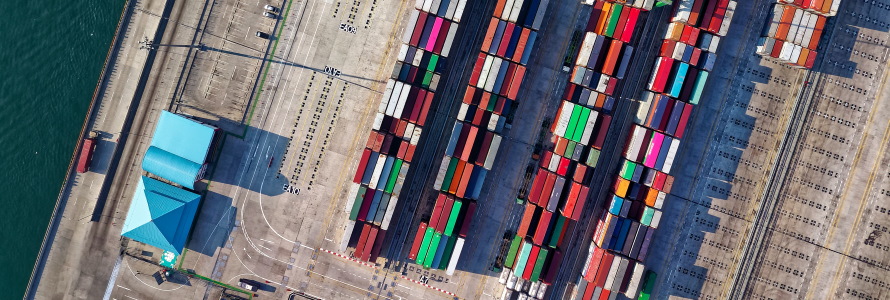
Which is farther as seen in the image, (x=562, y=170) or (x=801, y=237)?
(x=801, y=237)

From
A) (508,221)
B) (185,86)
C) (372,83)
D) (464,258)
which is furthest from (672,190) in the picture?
(185,86)

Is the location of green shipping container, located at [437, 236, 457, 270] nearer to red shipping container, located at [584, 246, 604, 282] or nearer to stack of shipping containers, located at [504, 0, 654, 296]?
stack of shipping containers, located at [504, 0, 654, 296]

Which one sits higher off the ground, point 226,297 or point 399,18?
point 399,18

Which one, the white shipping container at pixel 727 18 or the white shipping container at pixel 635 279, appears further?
the white shipping container at pixel 635 279

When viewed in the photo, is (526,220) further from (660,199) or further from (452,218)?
(660,199)

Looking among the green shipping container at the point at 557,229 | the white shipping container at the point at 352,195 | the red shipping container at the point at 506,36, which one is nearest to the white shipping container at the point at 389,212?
the white shipping container at the point at 352,195

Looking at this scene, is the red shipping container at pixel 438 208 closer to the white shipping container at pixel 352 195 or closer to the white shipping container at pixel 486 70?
the white shipping container at pixel 352 195

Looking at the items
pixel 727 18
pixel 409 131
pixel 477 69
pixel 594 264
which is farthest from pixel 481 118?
pixel 727 18

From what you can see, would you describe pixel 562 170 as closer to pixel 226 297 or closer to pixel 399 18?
pixel 399 18
